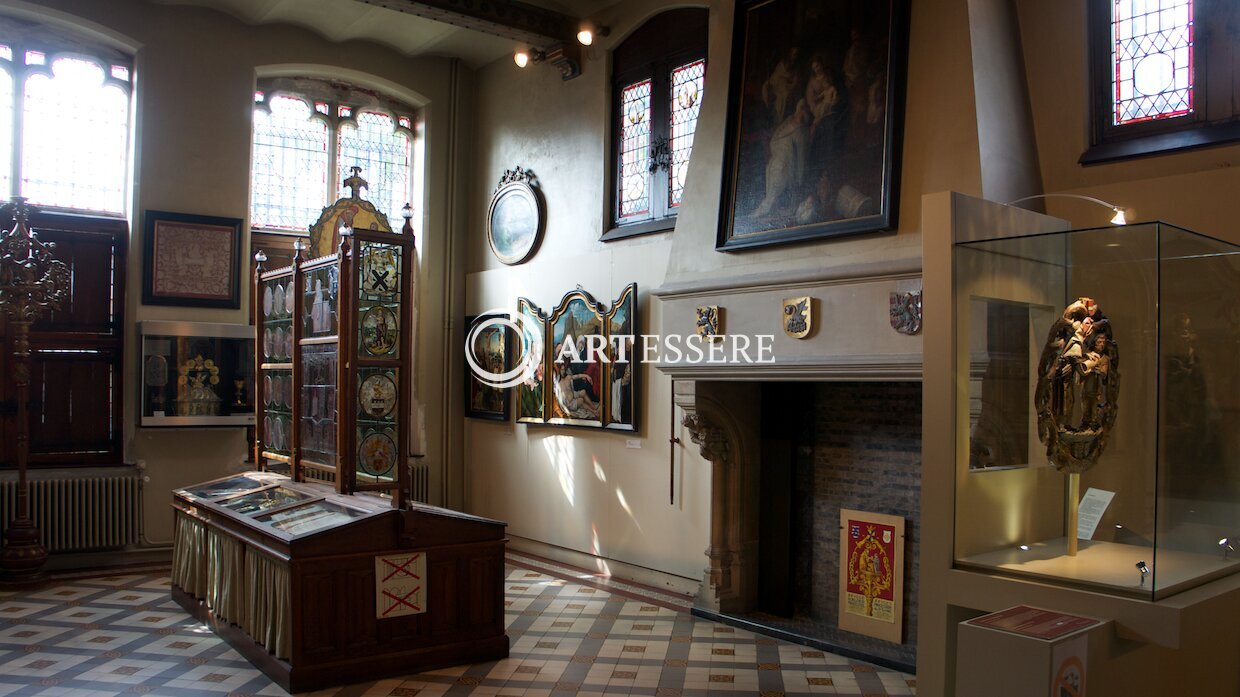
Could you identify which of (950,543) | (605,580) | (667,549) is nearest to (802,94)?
(950,543)

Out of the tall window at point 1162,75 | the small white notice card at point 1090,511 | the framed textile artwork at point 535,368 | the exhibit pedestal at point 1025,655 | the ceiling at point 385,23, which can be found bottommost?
the exhibit pedestal at point 1025,655

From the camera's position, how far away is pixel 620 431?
9367 millimetres

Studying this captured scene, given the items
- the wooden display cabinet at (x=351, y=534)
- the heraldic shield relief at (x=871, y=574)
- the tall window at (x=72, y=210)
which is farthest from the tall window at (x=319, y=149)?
the heraldic shield relief at (x=871, y=574)

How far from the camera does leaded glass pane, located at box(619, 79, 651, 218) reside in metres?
9.59

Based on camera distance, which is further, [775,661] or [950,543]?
[775,661]

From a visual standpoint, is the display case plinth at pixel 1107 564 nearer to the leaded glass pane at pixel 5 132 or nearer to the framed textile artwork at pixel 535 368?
the framed textile artwork at pixel 535 368

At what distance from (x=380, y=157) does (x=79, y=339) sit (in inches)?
157

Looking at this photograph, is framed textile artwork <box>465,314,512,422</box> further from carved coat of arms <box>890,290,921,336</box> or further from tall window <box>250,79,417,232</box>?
carved coat of arms <box>890,290,921,336</box>

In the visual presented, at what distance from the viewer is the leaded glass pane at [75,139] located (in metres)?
9.75

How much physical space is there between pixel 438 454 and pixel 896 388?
6.35 meters

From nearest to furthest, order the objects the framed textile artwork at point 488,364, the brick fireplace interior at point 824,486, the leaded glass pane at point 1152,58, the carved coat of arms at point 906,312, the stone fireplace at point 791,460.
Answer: the leaded glass pane at point 1152,58
the carved coat of arms at point 906,312
the stone fireplace at point 791,460
the brick fireplace interior at point 824,486
the framed textile artwork at point 488,364

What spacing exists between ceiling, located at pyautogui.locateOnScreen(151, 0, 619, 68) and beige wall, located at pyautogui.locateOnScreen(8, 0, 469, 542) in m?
0.19

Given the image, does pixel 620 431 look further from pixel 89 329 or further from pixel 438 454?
pixel 89 329

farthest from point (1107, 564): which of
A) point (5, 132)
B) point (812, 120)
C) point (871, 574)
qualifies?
point (5, 132)
